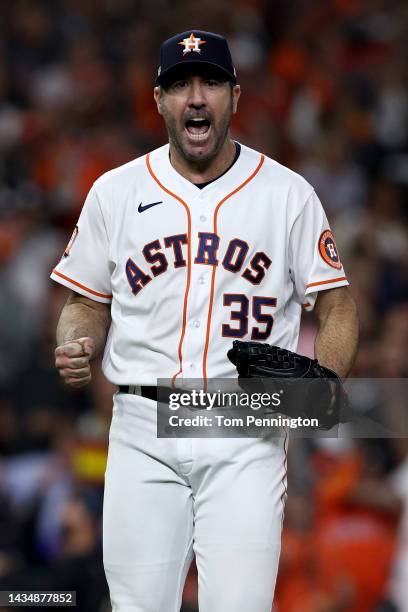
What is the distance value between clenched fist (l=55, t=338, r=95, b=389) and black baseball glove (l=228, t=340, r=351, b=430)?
1.31 feet

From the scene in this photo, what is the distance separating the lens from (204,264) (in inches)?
129

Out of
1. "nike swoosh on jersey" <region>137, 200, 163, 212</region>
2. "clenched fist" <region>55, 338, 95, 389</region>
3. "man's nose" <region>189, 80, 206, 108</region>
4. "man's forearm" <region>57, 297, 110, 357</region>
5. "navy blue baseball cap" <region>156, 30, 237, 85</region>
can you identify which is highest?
"navy blue baseball cap" <region>156, 30, 237, 85</region>

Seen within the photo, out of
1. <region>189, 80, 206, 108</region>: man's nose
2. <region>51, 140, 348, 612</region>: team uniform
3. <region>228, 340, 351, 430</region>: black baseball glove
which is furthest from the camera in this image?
<region>189, 80, 206, 108</region>: man's nose

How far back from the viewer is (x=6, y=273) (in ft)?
24.3

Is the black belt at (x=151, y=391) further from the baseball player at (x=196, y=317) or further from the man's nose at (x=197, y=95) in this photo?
the man's nose at (x=197, y=95)

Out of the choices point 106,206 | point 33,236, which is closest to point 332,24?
point 33,236

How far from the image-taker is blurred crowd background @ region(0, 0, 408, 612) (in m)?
5.20

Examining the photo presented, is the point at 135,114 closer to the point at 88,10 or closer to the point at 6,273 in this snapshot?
the point at 88,10

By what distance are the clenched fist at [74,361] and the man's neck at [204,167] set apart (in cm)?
68

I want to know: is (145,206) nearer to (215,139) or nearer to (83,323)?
(215,139)

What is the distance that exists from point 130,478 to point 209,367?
1.27ft

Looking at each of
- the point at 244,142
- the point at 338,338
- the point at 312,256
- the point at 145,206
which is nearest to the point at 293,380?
the point at 338,338

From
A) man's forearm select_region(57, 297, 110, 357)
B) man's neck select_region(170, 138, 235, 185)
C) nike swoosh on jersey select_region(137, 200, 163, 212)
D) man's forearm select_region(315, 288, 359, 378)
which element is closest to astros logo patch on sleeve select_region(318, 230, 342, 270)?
man's forearm select_region(315, 288, 359, 378)

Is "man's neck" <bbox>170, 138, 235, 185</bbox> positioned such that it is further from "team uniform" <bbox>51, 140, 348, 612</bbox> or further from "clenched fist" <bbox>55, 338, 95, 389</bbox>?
"clenched fist" <bbox>55, 338, 95, 389</bbox>
